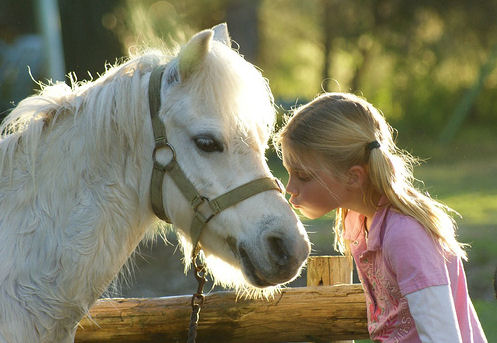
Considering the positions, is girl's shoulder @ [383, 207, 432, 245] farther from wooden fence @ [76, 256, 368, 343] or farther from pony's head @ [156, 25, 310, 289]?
wooden fence @ [76, 256, 368, 343]

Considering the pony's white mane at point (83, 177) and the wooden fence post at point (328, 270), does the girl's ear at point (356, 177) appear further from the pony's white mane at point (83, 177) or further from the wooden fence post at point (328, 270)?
the wooden fence post at point (328, 270)

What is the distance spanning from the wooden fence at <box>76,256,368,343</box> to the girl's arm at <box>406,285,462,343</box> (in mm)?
924

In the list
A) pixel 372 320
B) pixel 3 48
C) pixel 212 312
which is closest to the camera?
pixel 372 320

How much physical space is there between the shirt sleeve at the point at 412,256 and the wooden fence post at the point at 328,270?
1006 millimetres

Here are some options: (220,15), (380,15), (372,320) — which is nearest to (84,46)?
(220,15)

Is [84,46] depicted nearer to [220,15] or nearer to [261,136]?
[220,15]

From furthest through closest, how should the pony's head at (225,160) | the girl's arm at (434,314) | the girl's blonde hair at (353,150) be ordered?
1. the girl's blonde hair at (353,150)
2. the pony's head at (225,160)
3. the girl's arm at (434,314)

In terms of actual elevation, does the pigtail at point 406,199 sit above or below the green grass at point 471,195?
above

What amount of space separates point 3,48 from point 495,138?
37.2 ft

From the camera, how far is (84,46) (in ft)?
32.9

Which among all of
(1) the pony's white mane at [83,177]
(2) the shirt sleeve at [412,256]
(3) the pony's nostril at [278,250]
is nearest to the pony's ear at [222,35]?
(1) the pony's white mane at [83,177]

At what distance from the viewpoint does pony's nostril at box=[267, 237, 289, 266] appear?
201cm

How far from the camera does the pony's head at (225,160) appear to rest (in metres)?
2.03

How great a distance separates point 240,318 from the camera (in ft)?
9.29
